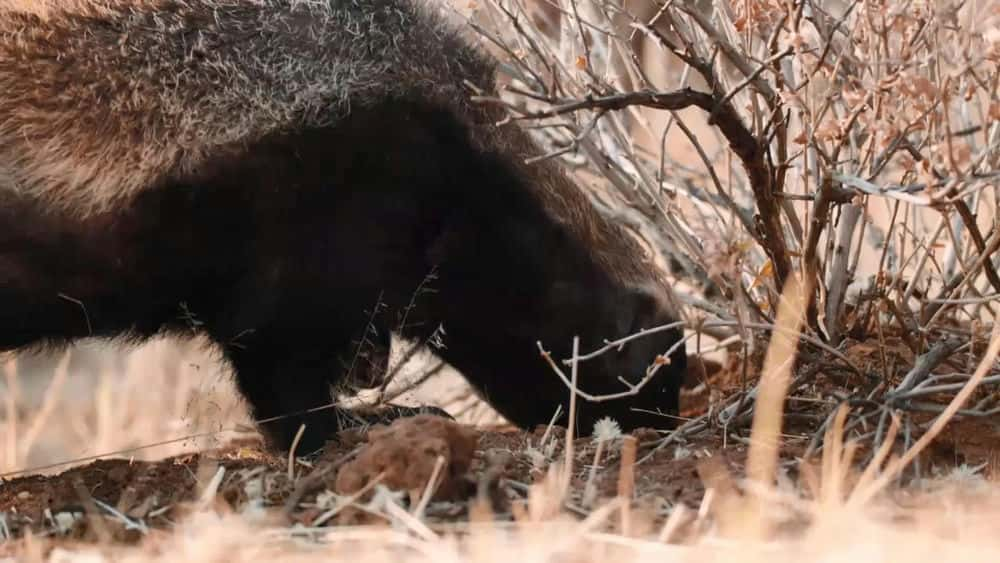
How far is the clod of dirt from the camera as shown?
10.0 feet

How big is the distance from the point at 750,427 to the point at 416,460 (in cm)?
136

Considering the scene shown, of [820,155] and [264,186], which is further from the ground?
[820,155]

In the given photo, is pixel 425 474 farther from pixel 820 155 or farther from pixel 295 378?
pixel 820 155

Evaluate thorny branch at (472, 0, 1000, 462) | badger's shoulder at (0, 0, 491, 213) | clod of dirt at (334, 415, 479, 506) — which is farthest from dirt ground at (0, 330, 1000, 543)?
badger's shoulder at (0, 0, 491, 213)

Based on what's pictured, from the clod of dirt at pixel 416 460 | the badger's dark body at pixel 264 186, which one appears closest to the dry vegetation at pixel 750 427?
the clod of dirt at pixel 416 460

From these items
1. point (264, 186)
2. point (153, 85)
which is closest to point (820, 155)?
point (264, 186)

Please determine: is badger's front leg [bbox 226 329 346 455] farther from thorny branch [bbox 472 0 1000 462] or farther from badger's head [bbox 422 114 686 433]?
thorny branch [bbox 472 0 1000 462]

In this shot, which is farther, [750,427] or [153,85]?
[750,427]

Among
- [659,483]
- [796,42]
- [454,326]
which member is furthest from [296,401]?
[796,42]

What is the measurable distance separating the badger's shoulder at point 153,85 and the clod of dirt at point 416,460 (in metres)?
1.11

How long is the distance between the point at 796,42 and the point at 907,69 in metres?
0.42

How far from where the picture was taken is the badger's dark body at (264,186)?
147 inches

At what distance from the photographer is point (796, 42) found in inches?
125

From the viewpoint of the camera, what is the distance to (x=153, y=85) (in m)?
3.76
